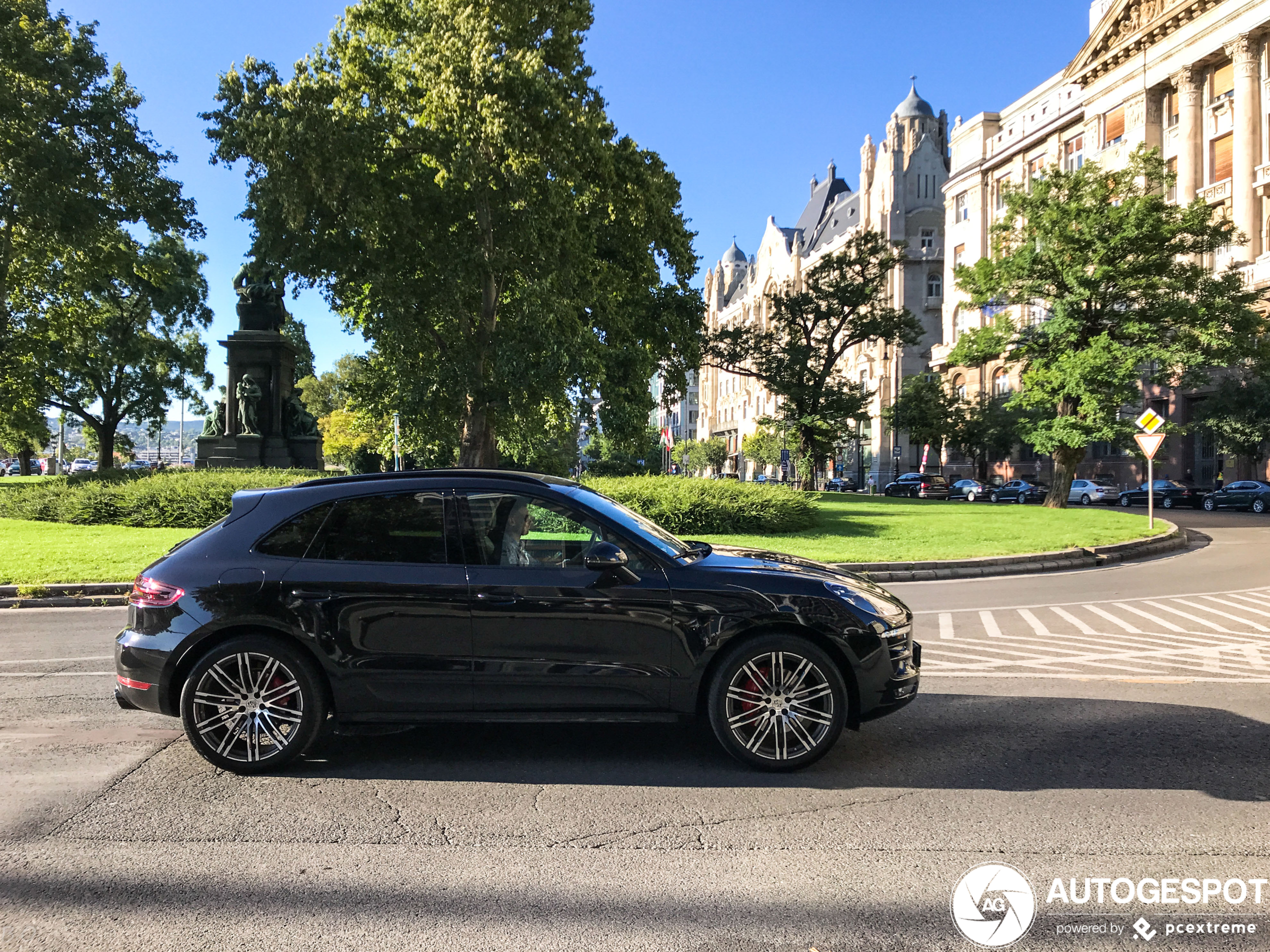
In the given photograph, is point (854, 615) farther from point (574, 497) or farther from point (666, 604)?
point (574, 497)

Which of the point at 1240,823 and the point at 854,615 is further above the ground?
the point at 854,615

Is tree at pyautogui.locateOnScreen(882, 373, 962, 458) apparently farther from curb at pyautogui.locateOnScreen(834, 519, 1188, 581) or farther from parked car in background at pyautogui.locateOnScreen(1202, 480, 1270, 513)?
curb at pyautogui.locateOnScreen(834, 519, 1188, 581)

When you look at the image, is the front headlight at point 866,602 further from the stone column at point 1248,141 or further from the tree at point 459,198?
the stone column at point 1248,141

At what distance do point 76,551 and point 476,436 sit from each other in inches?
469

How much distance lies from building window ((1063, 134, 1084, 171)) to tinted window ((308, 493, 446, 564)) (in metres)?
61.9

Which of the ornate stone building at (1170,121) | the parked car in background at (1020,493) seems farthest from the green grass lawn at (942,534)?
the parked car in background at (1020,493)

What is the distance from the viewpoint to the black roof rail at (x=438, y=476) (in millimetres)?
5062

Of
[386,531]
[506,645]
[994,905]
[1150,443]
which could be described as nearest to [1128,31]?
[1150,443]

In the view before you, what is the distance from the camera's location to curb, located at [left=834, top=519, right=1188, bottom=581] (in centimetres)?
1395

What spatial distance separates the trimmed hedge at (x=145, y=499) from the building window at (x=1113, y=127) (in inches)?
2047

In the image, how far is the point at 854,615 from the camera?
4.70m

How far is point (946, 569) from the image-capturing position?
1449 cm

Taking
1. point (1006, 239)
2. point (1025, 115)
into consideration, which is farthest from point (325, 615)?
point (1025, 115)

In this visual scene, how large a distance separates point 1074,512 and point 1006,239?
11.3 meters
